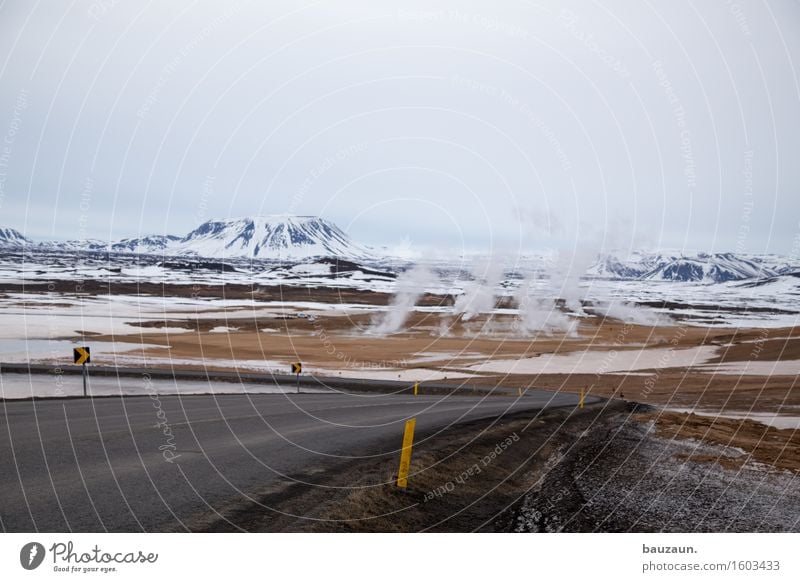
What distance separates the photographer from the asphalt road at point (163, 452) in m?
8.86

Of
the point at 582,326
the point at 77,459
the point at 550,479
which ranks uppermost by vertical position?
the point at 77,459

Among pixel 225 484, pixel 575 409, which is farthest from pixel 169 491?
pixel 575 409

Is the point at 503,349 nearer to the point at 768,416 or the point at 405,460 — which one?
the point at 768,416

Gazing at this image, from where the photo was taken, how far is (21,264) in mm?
119812

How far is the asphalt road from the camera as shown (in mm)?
8859

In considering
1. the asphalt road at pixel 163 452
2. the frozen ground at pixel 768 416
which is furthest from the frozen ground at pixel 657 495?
the frozen ground at pixel 768 416

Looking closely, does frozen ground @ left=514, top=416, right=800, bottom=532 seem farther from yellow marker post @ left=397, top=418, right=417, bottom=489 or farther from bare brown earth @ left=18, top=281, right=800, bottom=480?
bare brown earth @ left=18, top=281, right=800, bottom=480

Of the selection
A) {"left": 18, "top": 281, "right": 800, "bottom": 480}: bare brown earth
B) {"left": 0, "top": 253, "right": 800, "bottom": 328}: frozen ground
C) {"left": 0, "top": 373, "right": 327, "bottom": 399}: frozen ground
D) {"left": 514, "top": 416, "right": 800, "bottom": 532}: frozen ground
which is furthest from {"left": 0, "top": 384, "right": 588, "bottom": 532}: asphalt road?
{"left": 0, "top": 253, "right": 800, "bottom": 328}: frozen ground

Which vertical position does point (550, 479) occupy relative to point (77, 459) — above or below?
below

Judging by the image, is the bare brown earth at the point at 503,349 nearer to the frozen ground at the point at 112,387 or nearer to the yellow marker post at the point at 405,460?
the yellow marker post at the point at 405,460

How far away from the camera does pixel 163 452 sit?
42.1 feet

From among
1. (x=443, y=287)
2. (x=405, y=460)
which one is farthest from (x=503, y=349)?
(x=443, y=287)
